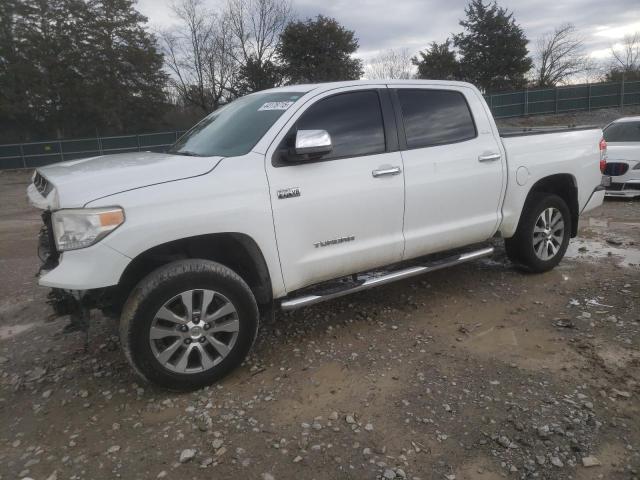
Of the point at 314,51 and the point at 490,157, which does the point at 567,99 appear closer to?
the point at 314,51

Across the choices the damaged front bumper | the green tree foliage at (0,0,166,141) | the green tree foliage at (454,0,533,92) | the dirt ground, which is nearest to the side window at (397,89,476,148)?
the dirt ground

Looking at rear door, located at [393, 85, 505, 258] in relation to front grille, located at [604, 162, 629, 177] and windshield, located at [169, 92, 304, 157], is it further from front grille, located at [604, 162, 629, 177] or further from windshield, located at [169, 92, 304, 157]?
front grille, located at [604, 162, 629, 177]

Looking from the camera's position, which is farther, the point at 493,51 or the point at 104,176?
the point at 493,51

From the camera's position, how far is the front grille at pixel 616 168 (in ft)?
28.8

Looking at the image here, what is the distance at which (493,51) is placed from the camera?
4053 centimetres

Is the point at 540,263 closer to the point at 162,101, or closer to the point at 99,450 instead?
the point at 99,450

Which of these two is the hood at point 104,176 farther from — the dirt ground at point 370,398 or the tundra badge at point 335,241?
the dirt ground at point 370,398

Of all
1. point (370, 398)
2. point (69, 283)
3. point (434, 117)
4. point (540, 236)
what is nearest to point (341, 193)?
point (434, 117)

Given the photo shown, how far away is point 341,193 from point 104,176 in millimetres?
1553

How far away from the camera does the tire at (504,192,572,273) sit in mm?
4703

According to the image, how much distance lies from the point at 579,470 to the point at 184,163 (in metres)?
2.84

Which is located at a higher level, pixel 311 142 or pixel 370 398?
pixel 311 142

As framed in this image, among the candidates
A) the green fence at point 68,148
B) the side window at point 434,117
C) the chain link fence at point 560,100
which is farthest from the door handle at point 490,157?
the chain link fence at point 560,100

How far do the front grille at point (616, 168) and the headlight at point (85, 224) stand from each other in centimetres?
910
